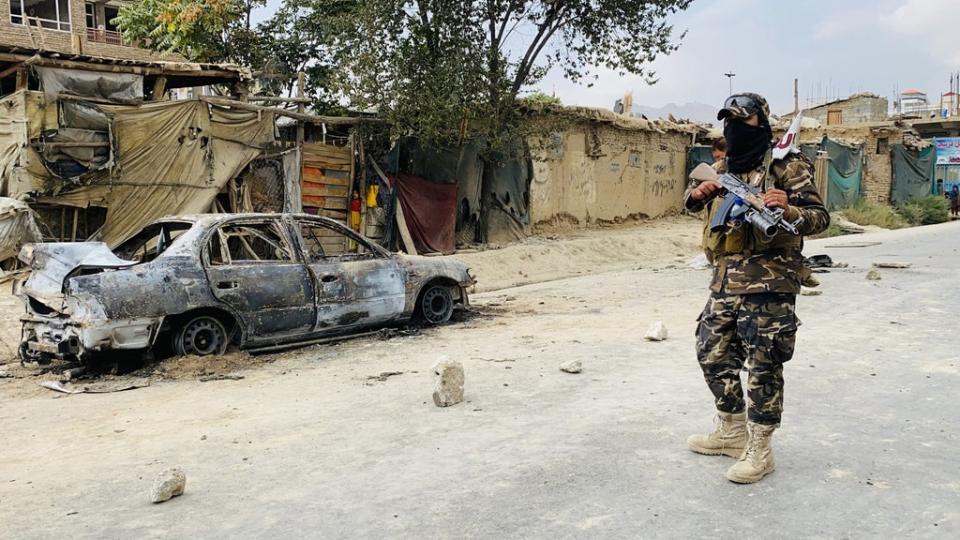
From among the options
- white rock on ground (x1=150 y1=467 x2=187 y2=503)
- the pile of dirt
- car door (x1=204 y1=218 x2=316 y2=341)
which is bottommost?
the pile of dirt

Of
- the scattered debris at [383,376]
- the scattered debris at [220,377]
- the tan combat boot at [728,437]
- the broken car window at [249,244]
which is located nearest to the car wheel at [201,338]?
the scattered debris at [220,377]

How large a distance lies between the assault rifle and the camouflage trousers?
32 centimetres

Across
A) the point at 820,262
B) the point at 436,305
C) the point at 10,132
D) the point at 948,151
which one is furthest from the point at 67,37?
the point at 948,151

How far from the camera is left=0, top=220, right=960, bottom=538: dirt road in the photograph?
313cm

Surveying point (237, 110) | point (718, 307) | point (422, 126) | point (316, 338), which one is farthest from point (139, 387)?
point (422, 126)

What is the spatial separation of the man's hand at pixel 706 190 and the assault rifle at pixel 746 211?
0.12ft

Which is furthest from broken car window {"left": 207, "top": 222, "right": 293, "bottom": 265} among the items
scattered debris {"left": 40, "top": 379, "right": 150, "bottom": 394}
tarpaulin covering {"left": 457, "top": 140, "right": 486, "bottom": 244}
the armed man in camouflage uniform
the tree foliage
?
the tree foliage

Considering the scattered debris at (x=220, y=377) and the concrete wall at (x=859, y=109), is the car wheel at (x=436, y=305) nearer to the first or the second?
the scattered debris at (x=220, y=377)

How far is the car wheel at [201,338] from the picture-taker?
647cm

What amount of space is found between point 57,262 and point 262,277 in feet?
5.26

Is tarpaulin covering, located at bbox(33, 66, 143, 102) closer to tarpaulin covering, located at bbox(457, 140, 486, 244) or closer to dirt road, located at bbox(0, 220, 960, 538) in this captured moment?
dirt road, located at bbox(0, 220, 960, 538)

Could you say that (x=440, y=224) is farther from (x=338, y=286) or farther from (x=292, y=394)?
(x=292, y=394)

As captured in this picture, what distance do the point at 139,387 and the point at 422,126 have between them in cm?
845

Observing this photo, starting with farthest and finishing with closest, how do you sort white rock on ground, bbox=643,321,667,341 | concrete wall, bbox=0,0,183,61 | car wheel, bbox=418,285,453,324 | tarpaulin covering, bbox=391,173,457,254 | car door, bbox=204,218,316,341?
1. concrete wall, bbox=0,0,183,61
2. tarpaulin covering, bbox=391,173,457,254
3. car wheel, bbox=418,285,453,324
4. white rock on ground, bbox=643,321,667,341
5. car door, bbox=204,218,316,341
